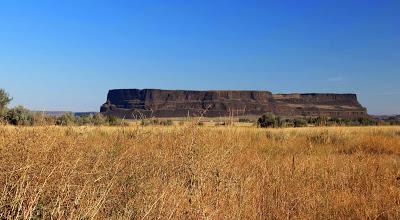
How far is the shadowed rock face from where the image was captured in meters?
111

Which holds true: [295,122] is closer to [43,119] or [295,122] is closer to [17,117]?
[17,117]

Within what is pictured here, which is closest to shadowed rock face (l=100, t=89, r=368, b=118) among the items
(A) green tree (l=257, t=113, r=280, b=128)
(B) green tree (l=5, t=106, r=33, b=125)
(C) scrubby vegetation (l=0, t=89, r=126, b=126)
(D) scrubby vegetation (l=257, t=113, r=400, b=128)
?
(D) scrubby vegetation (l=257, t=113, r=400, b=128)

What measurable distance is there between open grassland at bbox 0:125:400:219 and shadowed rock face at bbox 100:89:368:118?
90.1 metres

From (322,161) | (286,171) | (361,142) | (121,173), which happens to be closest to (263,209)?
(121,173)

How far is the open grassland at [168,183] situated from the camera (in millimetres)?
3801

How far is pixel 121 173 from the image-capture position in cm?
532

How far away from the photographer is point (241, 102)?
401ft

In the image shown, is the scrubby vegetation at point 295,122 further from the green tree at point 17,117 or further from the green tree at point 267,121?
the green tree at point 17,117

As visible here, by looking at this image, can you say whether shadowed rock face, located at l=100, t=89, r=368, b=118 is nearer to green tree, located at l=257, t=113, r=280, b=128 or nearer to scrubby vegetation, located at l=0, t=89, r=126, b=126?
green tree, located at l=257, t=113, r=280, b=128

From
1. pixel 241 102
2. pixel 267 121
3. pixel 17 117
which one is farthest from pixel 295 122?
pixel 241 102

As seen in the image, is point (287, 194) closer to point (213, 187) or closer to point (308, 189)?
point (308, 189)

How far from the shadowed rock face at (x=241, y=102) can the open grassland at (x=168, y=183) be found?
90.1m

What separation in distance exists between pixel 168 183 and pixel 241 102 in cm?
11751

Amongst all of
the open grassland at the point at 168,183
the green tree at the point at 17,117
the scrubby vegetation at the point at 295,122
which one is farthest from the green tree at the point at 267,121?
the open grassland at the point at 168,183
